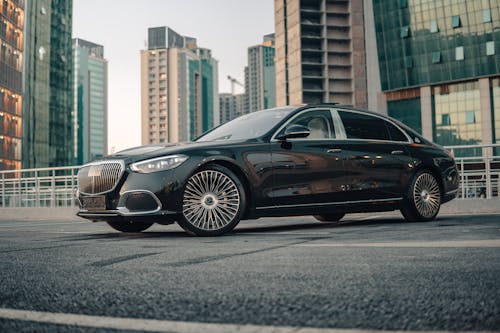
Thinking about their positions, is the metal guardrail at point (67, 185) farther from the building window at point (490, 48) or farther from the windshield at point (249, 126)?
the building window at point (490, 48)

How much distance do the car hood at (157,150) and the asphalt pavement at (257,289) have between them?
5.97 feet

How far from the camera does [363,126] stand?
26.3ft

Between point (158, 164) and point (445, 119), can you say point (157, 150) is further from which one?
point (445, 119)

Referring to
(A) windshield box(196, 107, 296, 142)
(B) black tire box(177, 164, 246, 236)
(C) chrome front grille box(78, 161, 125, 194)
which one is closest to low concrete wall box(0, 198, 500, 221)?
(A) windshield box(196, 107, 296, 142)

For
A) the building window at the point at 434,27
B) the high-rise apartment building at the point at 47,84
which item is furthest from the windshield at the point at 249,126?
the high-rise apartment building at the point at 47,84

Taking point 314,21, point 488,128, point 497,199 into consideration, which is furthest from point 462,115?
point 497,199

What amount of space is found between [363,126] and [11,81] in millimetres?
74401

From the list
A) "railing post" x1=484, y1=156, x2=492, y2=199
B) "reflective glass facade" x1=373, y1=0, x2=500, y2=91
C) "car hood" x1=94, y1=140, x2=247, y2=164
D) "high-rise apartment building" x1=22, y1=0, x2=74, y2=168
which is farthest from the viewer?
"high-rise apartment building" x1=22, y1=0, x2=74, y2=168

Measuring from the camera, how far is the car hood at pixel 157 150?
6312 mm

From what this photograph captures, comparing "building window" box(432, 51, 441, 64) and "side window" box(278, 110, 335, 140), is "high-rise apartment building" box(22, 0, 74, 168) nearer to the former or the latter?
"building window" box(432, 51, 441, 64)

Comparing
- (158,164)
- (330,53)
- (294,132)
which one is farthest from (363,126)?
(330,53)

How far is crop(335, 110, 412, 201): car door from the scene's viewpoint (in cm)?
757

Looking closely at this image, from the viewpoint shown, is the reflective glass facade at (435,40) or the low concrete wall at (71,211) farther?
the reflective glass facade at (435,40)

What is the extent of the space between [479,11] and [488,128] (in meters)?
12.9
